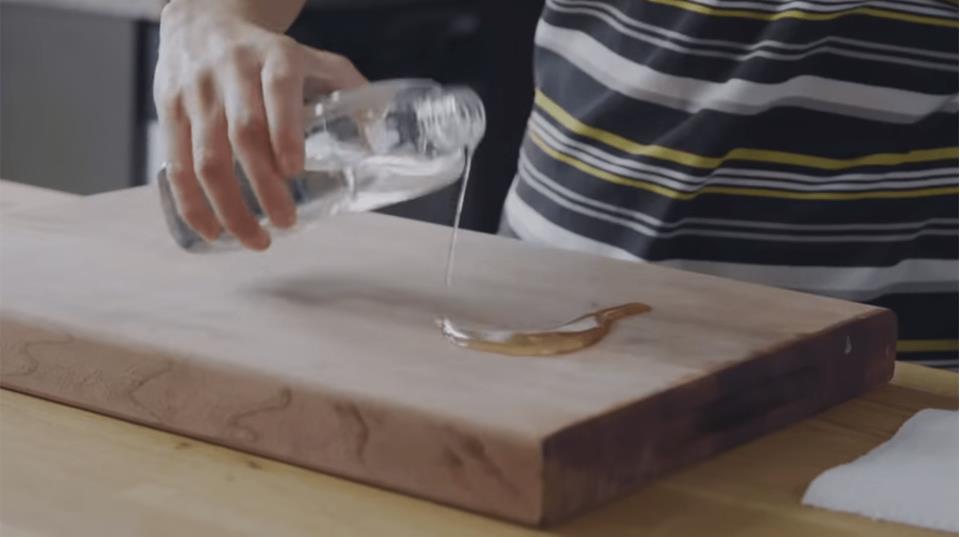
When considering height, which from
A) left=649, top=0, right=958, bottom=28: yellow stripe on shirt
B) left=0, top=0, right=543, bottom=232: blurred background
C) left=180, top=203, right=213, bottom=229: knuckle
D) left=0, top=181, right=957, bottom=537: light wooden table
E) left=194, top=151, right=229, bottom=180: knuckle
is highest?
left=649, top=0, right=958, bottom=28: yellow stripe on shirt

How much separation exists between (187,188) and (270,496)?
9.8 inches

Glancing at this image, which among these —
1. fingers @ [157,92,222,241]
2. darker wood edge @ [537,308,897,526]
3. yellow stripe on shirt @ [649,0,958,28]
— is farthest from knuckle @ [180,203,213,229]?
yellow stripe on shirt @ [649,0,958,28]

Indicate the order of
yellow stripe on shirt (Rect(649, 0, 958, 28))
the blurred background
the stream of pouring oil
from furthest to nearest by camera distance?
the blurred background → yellow stripe on shirt (Rect(649, 0, 958, 28)) → the stream of pouring oil

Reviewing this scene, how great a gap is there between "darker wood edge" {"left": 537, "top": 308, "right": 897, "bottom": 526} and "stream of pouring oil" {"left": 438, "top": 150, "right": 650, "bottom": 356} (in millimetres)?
67

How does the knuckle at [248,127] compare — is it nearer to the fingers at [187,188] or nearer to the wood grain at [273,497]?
the fingers at [187,188]

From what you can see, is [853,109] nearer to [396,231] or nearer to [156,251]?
[396,231]

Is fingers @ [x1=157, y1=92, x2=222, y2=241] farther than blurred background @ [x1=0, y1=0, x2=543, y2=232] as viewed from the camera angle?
No

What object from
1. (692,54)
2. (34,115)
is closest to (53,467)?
(692,54)

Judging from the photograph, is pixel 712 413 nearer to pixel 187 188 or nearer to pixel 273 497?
pixel 273 497

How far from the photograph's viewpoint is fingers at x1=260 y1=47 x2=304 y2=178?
33.3 inches

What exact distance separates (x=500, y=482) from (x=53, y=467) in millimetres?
186

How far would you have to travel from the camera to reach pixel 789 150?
1107mm

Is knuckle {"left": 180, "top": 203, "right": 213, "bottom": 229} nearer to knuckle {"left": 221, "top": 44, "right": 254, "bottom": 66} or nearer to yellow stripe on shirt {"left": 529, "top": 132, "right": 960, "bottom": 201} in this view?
knuckle {"left": 221, "top": 44, "right": 254, "bottom": 66}

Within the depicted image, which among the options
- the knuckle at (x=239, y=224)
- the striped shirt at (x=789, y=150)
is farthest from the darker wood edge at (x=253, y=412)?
the striped shirt at (x=789, y=150)
